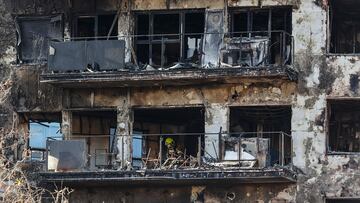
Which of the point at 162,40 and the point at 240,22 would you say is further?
the point at 240,22

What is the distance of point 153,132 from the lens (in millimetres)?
35594

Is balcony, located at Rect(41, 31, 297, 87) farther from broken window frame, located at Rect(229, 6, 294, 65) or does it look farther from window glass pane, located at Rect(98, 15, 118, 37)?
window glass pane, located at Rect(98, 15, 118, 37)

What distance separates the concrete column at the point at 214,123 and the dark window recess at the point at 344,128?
3.52m

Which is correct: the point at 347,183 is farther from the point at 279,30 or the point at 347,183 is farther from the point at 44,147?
the point at 44,147

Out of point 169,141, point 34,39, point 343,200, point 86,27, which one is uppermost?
point 86,27

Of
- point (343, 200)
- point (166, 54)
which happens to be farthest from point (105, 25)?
point (343, 200)

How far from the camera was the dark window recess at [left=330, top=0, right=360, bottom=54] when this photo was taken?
113 feet

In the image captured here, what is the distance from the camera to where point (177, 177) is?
103ft

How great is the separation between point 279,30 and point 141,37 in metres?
4.45

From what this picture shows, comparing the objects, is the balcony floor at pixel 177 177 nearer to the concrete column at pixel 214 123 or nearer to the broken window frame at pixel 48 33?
the concrete column at pixel 214 123

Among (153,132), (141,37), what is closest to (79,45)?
(141,37)

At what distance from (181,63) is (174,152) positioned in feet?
9.51

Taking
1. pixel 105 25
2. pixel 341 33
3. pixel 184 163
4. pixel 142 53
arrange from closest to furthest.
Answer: pixel 184 163 < pixel 142 53 < pixel 341 33 < pixel 105 25

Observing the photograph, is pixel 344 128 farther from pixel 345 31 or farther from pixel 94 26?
pixel 94 26
